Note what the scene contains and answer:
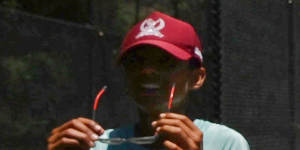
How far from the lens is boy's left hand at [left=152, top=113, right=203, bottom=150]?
203 centimetres

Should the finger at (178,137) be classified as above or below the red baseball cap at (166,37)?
below

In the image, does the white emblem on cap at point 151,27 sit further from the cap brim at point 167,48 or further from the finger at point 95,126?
the finger at point 95,126

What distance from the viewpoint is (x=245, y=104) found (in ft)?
24.1

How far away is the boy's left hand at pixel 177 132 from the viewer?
2.03m

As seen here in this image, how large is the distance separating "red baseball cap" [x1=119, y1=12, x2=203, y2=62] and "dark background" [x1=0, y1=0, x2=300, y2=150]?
2.93 meters

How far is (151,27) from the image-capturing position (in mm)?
2539

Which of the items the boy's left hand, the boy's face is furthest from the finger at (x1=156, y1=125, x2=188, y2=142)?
the boy's face

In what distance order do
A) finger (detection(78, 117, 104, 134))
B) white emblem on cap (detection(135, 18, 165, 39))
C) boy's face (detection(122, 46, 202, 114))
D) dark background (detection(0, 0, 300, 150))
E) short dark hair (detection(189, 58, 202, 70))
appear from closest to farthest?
finger (detection(78, 117, 104, 134)) → boy's face (detection(122, 46, 202, 114)) → white emblem on cap (detection(135, 18, 165, 39)) → short dark hair (detection(189, 58, 202, 70)) → dark background (detection(0, 0, 300, 150))

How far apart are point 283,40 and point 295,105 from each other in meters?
1.08

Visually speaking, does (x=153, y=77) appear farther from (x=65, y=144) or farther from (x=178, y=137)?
(x=65, y=144)

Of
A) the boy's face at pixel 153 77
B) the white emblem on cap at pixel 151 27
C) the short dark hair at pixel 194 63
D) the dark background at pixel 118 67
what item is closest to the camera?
the boy's face at pixel 153 77

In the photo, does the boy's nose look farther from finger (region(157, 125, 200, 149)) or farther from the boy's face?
finger (region(157, 125, 200, 149))

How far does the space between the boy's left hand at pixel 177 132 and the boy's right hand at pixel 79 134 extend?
0.74 feet

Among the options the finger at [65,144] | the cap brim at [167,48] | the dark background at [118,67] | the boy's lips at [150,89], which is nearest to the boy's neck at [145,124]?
the boy's lips at [150,89]
